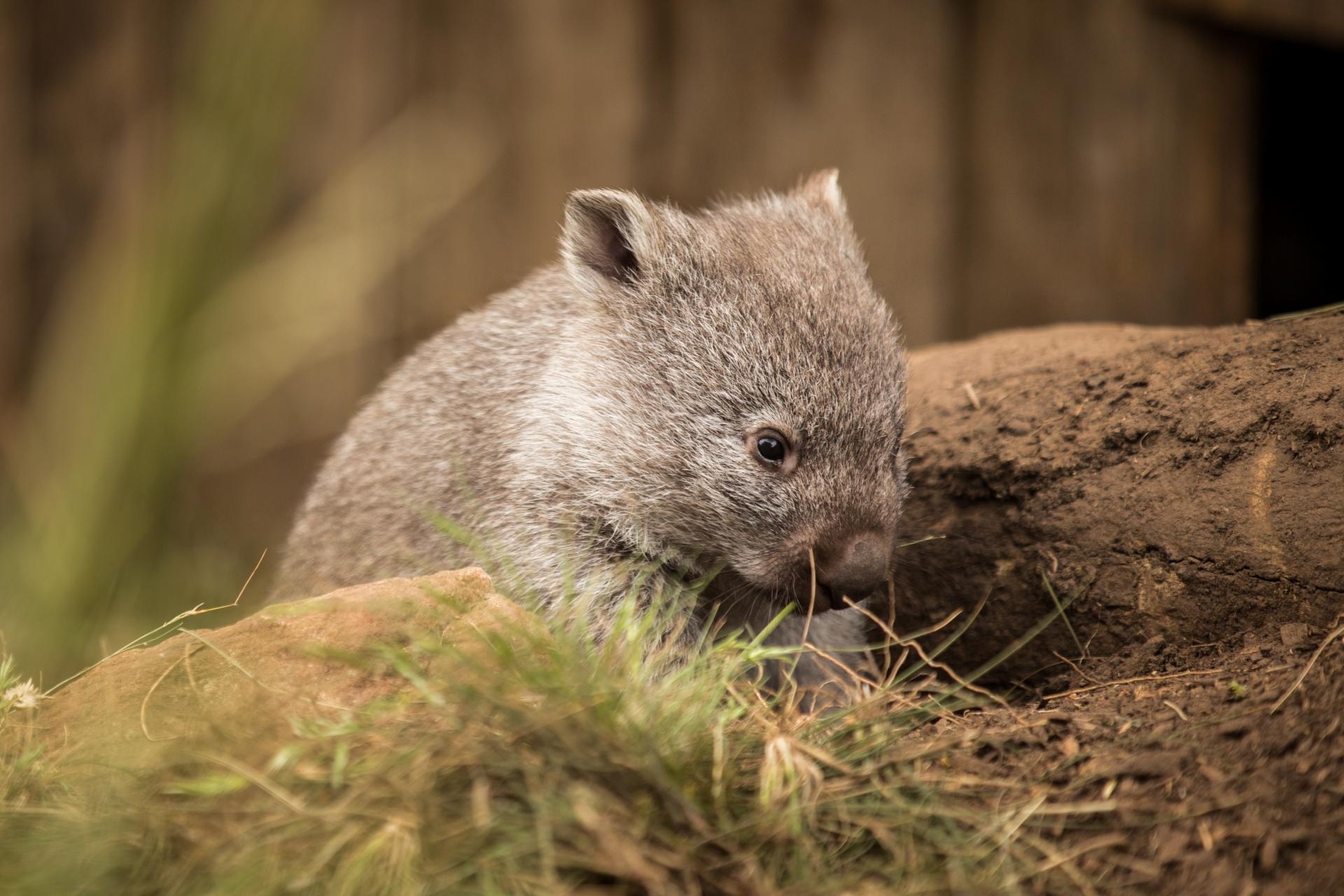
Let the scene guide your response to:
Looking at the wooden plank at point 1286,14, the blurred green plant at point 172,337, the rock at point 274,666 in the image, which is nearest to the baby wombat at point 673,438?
the rock at point 274,666

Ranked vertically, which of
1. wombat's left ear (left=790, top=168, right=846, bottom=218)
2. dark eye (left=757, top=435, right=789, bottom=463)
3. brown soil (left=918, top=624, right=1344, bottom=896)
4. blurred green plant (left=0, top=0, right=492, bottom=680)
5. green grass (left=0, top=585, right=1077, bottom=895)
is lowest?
brown soil (left=918, top=624, right=1344, bottom=896)

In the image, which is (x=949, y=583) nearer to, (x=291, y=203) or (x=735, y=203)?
(x=735, y=203)

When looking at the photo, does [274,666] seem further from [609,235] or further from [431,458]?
[609,235]

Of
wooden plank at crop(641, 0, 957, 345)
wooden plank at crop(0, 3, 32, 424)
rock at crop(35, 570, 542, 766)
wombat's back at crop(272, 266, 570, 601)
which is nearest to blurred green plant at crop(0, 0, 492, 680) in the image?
rock at crop(35, 570, 542, 766)

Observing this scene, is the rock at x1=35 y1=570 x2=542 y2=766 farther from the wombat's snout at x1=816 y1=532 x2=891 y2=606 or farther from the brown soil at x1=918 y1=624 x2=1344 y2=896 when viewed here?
the brown soil at x1=918 y1=624 x2=1344 y2=896

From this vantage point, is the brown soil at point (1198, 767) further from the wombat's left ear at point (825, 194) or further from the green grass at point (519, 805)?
the wombat's left ear at point (825, 194)
